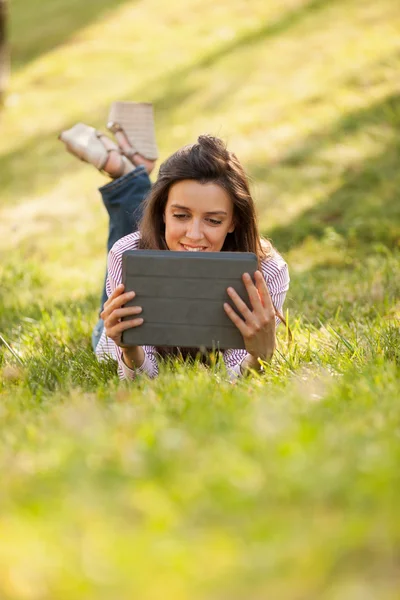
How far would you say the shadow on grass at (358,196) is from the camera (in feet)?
21.2

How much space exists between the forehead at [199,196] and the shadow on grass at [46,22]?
12054mm

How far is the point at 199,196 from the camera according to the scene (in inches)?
129

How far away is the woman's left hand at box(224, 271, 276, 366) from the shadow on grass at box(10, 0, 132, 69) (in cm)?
1275

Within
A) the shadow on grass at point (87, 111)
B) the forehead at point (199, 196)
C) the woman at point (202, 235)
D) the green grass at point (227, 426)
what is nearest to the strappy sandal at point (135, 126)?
the green grass at point (227, 426)

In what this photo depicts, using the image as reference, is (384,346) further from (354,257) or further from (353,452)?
(354,257)

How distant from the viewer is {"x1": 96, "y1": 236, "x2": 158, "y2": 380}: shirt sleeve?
307cm

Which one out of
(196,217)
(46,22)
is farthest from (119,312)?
(46,22)

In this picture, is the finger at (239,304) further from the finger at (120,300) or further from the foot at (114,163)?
the foot at (114,163)

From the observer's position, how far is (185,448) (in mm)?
1751

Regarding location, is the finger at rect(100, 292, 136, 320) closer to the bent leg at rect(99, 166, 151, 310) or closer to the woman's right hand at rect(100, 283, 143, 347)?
the woman's right hand at rect(100, 283, 143, 347)

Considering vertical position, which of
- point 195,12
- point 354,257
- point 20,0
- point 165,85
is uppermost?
point 20,0

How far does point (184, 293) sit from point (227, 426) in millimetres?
→ 1002

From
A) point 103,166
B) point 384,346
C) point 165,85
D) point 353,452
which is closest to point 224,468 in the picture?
point 353,452

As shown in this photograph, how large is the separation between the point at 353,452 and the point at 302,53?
1142 cm
